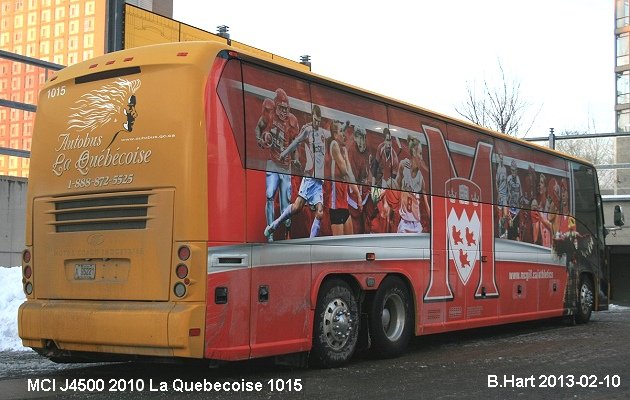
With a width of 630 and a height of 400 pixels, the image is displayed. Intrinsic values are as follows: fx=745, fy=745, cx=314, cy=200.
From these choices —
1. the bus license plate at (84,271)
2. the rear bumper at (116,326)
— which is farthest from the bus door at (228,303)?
the bus license plate at (84,271)

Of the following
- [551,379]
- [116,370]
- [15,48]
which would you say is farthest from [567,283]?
[15,48]

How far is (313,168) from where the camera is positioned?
8.63m

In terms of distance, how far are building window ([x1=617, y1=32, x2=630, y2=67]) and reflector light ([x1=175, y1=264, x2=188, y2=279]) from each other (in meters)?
76.9

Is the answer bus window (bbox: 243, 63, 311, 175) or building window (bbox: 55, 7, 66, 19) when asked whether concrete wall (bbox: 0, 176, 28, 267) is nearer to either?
building window (bbox: 55, 7, 66, 19)

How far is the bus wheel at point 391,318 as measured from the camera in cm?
956

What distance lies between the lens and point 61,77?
8617 mm

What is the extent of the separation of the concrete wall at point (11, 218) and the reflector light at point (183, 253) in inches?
353

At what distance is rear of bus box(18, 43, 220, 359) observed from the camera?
7.18 meters

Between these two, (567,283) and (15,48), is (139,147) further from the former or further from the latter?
(15,48)

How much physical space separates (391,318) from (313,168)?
8.59ft

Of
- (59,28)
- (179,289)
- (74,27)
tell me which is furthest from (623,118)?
(179,289)

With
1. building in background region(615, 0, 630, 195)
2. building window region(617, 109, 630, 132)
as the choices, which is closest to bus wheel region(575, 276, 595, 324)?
building in background region(615, 0, 630, 195)

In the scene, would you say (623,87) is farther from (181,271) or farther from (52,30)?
(181,271)

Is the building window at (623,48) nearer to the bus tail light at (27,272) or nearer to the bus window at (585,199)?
the bus window at (585,199)
